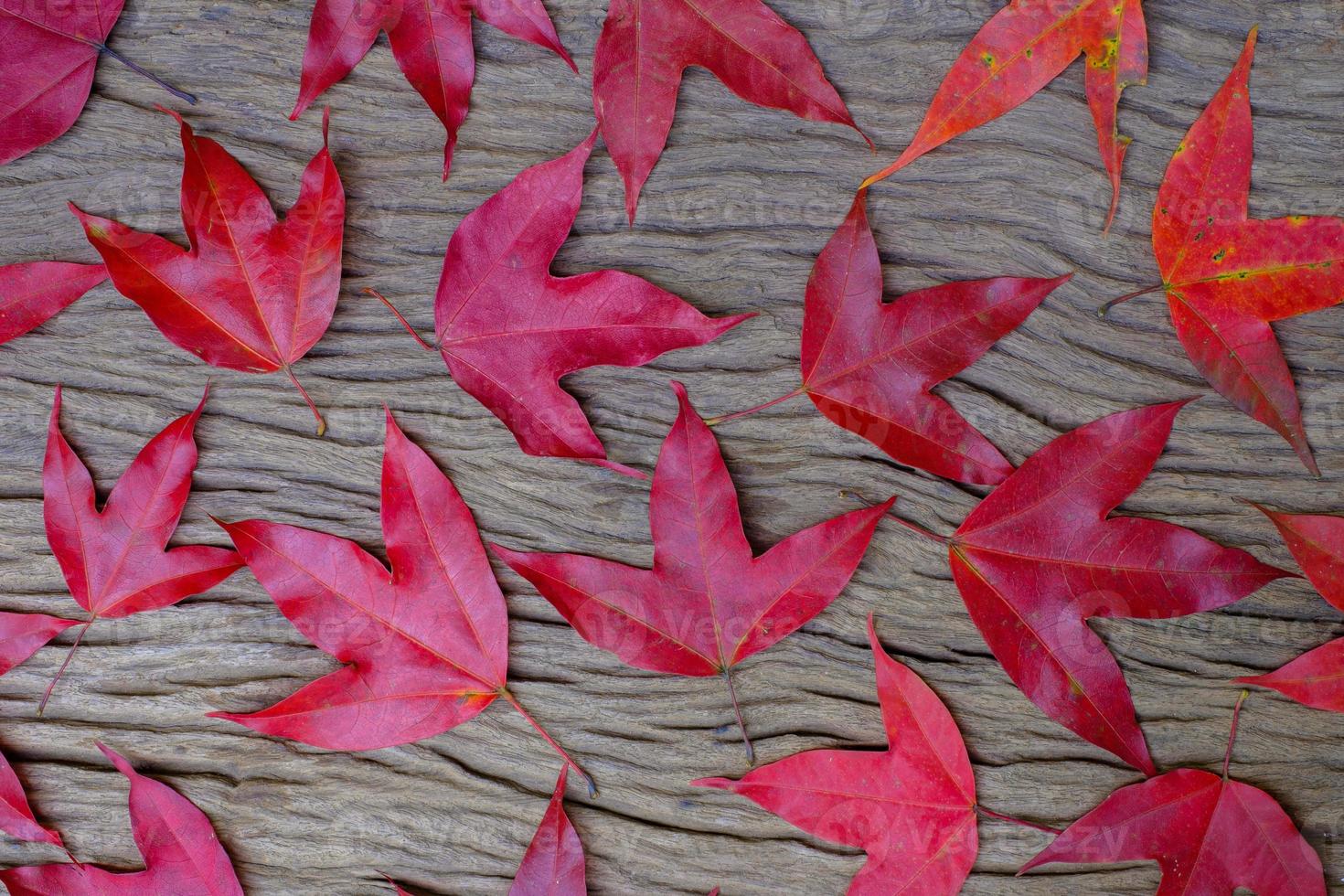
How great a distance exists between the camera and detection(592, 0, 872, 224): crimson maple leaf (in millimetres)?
875

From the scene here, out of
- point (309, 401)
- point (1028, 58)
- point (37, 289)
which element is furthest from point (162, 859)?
point (1028, 58)

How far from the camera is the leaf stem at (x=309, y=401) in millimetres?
918

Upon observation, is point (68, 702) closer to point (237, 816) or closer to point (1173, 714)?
point (237, 816)

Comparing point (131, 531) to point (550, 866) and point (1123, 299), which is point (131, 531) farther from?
point (1123, 299)

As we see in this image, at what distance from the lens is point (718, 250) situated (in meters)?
0.93

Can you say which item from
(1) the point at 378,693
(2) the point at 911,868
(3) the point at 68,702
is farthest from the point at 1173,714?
(3) the point at 68,702

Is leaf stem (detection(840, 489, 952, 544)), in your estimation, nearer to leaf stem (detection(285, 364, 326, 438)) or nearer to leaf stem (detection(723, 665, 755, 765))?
leaf stem (detection(723, 665, 755, 765))

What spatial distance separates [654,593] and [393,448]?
33 cm

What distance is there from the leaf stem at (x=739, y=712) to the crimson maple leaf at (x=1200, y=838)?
12.6 inches

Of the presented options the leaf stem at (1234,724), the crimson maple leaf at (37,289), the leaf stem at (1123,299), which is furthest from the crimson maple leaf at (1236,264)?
the crimson maple leaf at (37,289)

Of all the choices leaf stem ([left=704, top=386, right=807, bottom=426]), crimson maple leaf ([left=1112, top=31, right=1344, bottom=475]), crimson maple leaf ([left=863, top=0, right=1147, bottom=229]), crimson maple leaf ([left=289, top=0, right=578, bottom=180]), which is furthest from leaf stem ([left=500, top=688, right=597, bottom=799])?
crimson maple leaf ([left=1112, top=31, right=1344, bottom=475])

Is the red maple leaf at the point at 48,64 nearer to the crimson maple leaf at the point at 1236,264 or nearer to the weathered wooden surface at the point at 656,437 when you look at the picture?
the weathered wooden surface at the point at 656,437

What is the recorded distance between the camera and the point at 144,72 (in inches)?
36.3

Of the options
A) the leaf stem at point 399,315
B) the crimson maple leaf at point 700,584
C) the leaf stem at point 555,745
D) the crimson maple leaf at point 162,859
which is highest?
the leaf stem at point 399,315
